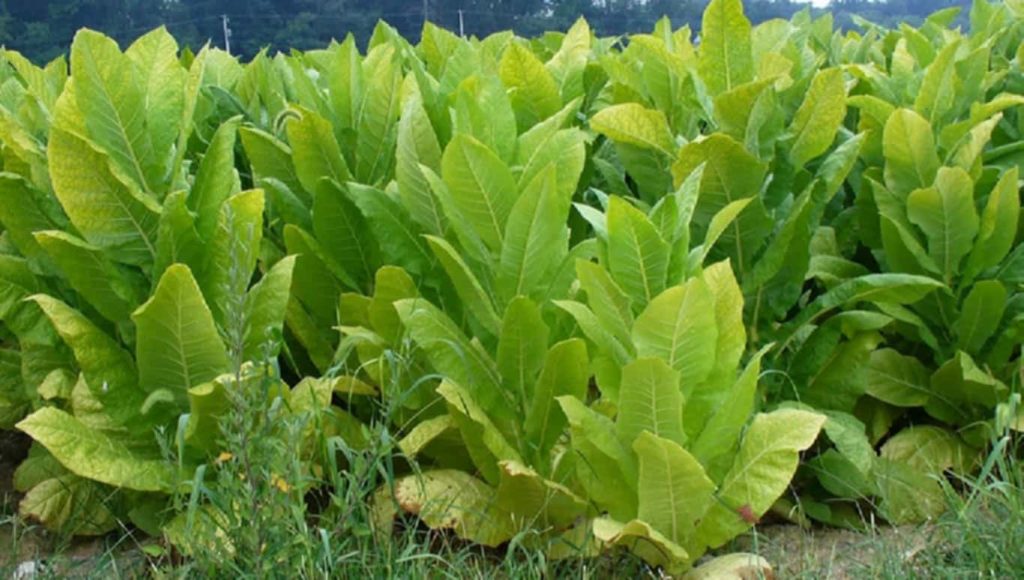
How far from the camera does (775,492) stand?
2307 millimetres

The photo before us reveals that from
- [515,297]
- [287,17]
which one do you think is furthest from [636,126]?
[287,17]

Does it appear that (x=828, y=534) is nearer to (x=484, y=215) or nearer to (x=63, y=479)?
(x=484, y=215)

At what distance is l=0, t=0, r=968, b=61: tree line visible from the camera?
26.1 meters

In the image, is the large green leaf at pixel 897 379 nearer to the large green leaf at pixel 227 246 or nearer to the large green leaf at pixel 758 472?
the large green leaf at pixel 758 472

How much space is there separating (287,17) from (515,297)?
26.7 m

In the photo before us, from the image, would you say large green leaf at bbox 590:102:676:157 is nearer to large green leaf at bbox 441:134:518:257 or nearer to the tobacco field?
the tobacco field

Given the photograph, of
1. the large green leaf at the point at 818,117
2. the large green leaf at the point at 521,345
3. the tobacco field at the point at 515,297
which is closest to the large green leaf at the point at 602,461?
the tobacco field at the point at 515,297

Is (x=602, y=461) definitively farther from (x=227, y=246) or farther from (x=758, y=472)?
(x=227, y=246)

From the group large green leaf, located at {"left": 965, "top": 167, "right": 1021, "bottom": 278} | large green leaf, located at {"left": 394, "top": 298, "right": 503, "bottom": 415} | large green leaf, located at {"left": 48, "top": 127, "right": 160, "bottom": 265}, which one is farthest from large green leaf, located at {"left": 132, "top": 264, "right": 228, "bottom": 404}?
large green leaf, located at {"left": 965, "top": 167, "right": 1021, "bottom": 278}

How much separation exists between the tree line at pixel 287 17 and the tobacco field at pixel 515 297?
75.3ft

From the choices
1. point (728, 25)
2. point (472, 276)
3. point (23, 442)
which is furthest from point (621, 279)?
point (23, 442)

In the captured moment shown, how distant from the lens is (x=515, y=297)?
236cm

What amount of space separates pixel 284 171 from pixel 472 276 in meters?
0.82

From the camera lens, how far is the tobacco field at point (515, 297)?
2326mm
